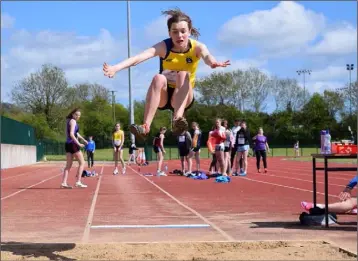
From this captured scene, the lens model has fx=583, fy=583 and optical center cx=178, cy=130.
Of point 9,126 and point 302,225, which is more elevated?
point 9,126

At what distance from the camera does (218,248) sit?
5719 millimetres

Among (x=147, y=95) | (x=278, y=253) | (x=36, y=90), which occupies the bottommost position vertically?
(x=278, y=253)

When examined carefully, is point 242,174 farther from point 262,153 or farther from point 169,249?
point 169,249

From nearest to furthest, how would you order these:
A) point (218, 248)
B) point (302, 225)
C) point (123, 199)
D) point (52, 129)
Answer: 1. point (218, 248)
2. point (302, 225)
3. point (123, 199)
4. point (52, 129)

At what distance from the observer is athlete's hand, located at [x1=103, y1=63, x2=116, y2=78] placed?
16.2 ft

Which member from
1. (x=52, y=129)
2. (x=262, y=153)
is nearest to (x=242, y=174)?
(x=262, y=153)

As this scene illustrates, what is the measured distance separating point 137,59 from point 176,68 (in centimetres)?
55

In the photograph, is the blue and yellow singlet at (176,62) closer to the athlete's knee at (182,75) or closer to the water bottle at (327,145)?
the athlete's knee at (182,75)

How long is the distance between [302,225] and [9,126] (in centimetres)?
2534

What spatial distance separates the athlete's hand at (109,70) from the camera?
4945 millimetres

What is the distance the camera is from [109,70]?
496 cm

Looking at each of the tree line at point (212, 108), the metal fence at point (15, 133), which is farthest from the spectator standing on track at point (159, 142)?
the metal fence at point (15, 133)

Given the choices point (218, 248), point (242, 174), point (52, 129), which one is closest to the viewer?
point (218, 248)

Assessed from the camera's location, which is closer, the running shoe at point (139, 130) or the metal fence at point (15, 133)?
the running shoe at point (139, 130)
